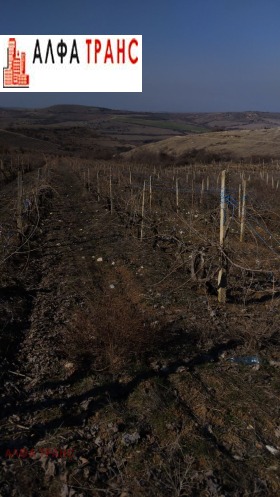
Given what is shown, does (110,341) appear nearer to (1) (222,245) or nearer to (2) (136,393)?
(2) (136,393)

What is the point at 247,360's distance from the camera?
4.96 m

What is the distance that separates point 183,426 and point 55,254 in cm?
675

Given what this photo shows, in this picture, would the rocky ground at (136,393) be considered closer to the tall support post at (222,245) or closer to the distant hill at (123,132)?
the tall support post at (222,245)

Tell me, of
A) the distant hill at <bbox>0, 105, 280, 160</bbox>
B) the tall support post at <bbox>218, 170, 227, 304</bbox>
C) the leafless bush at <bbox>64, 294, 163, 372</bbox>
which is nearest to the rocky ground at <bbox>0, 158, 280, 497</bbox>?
the leafless bush at <bbox>64, 294, 163, 372</bbox>

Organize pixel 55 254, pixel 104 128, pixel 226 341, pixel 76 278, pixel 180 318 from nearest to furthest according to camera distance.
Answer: pixel 226 341
pixel 180 318
pixel 76 278
pixel 55 254
pixel 104 128

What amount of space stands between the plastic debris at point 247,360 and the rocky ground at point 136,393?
0.27 ft

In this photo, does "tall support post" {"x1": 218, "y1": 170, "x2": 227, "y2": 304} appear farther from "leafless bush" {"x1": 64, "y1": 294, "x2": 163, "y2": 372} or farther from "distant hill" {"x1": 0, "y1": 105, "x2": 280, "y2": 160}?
"distant hill" {"x1": 0, "y1": 105, "x2": 280, "y2": 160}

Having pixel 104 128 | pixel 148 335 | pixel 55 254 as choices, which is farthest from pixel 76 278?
pixel 104 128

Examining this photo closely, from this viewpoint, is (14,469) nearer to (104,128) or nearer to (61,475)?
(61,475)

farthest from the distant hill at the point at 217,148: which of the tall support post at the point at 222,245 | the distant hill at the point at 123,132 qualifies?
the tall support post at the point at 222,245

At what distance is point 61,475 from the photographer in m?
3.22

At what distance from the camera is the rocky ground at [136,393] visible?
3.22 m

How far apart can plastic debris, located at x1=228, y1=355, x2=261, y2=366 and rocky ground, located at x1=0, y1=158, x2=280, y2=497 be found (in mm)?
83

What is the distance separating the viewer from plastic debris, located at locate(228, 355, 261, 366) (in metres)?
4.91
